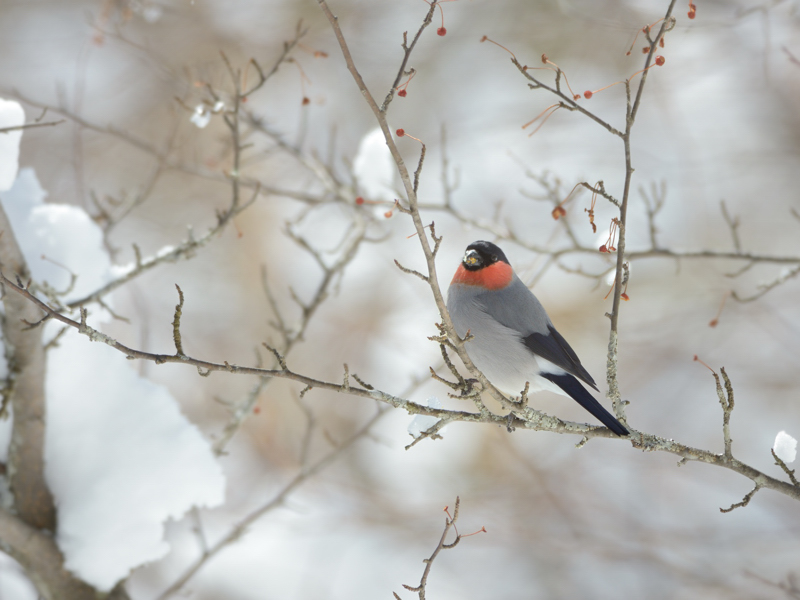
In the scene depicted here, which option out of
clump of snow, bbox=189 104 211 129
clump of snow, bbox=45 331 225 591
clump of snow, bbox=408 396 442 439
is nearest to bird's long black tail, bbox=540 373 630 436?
clump of snow, bbox=408 396 442 439

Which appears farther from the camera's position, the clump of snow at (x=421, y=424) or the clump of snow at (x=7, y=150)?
the clump of snow at (x=7, y=150)

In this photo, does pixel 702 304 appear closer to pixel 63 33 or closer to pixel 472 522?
pixel 472 522

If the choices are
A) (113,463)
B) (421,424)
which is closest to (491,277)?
(421,424)

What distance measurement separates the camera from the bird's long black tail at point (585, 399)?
6.98 ft

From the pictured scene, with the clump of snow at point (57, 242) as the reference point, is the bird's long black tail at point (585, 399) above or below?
above

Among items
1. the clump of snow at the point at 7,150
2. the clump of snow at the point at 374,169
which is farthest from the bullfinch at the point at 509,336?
the clump of snow at the point at 7,150

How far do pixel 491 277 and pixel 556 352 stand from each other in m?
0.51

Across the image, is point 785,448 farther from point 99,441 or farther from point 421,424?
point 99,441

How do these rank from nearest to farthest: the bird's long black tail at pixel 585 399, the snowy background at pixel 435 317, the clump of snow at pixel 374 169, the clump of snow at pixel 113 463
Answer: the bird's long black tail at pixel 585 399 < the clump of snow at pixel 113 463 < the clump of snow at pixel 374 169 < the snowy background at pixel 435 317

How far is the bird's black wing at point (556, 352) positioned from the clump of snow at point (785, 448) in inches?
30.9

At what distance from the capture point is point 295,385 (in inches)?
286

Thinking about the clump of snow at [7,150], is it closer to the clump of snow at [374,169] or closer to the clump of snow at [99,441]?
the clump of snow at [99,441]

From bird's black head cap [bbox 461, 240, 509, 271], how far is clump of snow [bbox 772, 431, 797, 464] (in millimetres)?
1489

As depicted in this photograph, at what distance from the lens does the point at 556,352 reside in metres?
2.80
